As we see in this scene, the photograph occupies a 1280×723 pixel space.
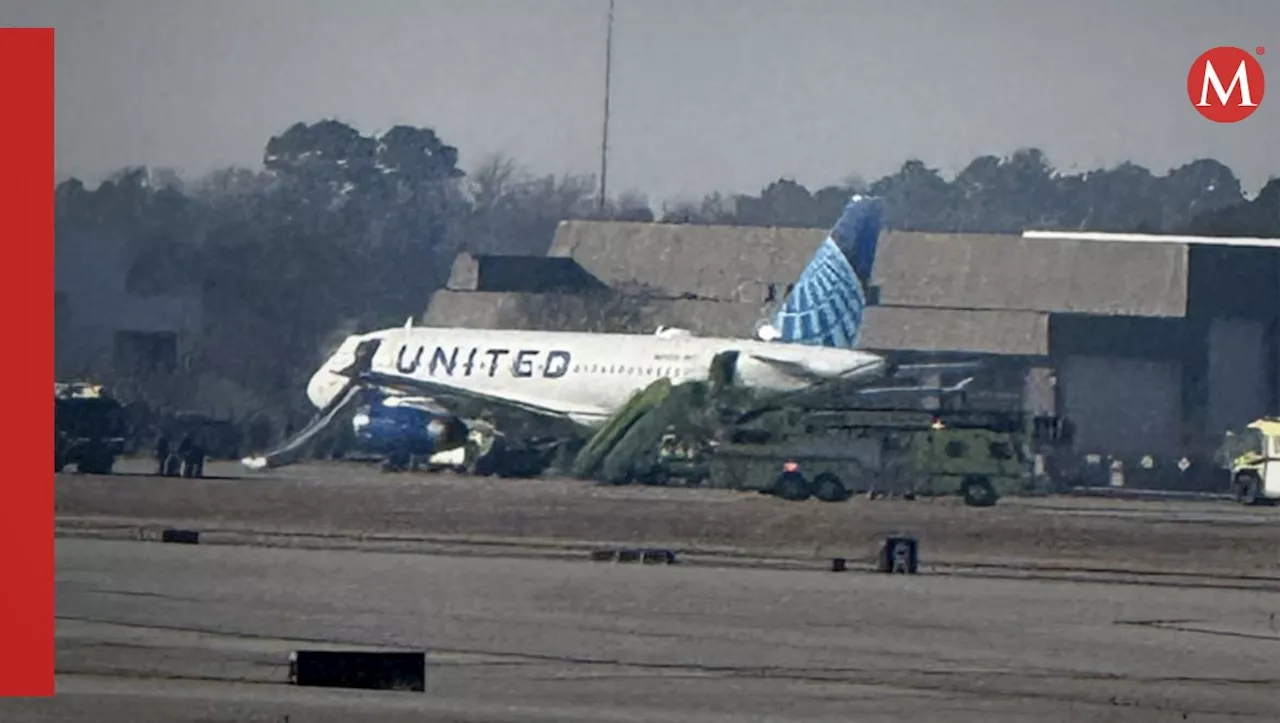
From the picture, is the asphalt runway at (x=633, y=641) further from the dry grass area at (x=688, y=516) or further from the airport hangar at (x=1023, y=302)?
the airport hangar at (x=1023, y=302)

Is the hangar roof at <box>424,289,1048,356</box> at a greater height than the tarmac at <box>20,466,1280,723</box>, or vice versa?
the hangar roof at <box>424,289,1048,356</box>

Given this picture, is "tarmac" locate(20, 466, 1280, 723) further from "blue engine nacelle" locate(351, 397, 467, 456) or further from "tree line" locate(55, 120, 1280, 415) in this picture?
"tree line" locate(55, 120, 1280, 415)

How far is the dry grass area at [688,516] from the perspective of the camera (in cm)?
1388

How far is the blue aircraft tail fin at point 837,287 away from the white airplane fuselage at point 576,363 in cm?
13

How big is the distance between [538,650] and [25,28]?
5.01 metres

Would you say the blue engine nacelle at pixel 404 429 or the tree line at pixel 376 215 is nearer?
the tree line at pixel 376 215

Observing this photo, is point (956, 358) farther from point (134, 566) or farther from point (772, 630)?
point (134, 566)

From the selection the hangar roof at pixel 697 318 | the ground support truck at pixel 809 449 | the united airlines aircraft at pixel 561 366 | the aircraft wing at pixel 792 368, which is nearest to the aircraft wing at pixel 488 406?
the united airlines aircraft at pixel 561 366

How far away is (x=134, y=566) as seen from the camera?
12977 millimetres

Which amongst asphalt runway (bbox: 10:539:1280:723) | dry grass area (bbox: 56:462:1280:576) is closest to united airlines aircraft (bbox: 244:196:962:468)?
dry grass area (bbox: 56:462:1280:576)

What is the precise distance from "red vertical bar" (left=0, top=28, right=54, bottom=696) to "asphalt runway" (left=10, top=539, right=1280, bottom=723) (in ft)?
1.02

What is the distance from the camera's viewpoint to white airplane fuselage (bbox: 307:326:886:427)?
1387 centimetres

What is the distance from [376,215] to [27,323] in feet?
8.14

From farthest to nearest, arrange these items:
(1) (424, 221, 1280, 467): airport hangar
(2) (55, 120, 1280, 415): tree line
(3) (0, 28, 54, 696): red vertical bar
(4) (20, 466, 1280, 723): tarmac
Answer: (1) (424, 221, 1280, 467): airport hangar, (2) (55, 120, 1280, 415): tree line, (3) (0, 28, 54, 696): red vertical bar, (4) (20, 466, 1280, 723): tarmac
